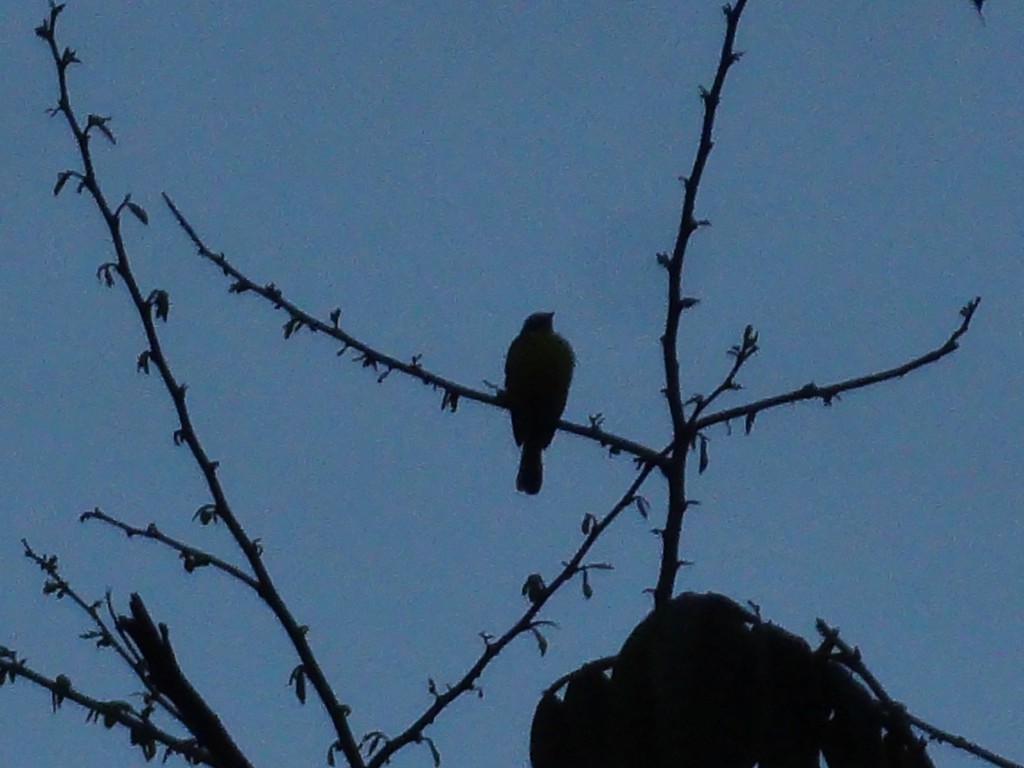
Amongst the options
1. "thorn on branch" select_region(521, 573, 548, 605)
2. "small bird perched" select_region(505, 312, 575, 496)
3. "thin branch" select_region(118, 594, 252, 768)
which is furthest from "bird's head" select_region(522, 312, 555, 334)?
"thin branch" select_region(118, 594, 252, 768)

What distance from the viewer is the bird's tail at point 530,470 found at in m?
8.60

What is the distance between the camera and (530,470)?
8.62 meters

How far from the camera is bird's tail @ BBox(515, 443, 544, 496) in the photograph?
860cm

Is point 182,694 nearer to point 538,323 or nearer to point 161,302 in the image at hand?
point 161,302

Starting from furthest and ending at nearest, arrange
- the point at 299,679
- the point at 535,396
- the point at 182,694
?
the point at 535,396 → the point at 299,679 → the point at 182,694

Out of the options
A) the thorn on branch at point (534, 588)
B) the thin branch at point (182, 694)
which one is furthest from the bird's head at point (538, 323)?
the thin branch at point (182, 694)

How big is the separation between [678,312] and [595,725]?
1.40 metres

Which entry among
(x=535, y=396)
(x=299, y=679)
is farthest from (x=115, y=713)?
(x=535, y=396)

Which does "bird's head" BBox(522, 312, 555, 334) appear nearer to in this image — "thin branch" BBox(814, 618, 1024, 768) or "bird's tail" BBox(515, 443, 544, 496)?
"bird's tail" BBox(515, 443, 544, 496)

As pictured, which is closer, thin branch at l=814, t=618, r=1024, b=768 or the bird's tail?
thin branch at l=814, t=618, r=1024, b=768

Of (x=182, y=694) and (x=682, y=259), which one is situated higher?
(x=682, y=259)

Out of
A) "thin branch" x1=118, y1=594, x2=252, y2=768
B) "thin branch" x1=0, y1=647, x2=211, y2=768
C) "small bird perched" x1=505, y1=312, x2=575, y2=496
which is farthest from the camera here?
"small bird perched" x1=505, y1=312, x2=575, y2=496

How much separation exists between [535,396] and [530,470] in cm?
42

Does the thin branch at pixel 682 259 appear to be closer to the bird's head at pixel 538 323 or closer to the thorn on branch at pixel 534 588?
the thorn on branch at pixel 534 588
